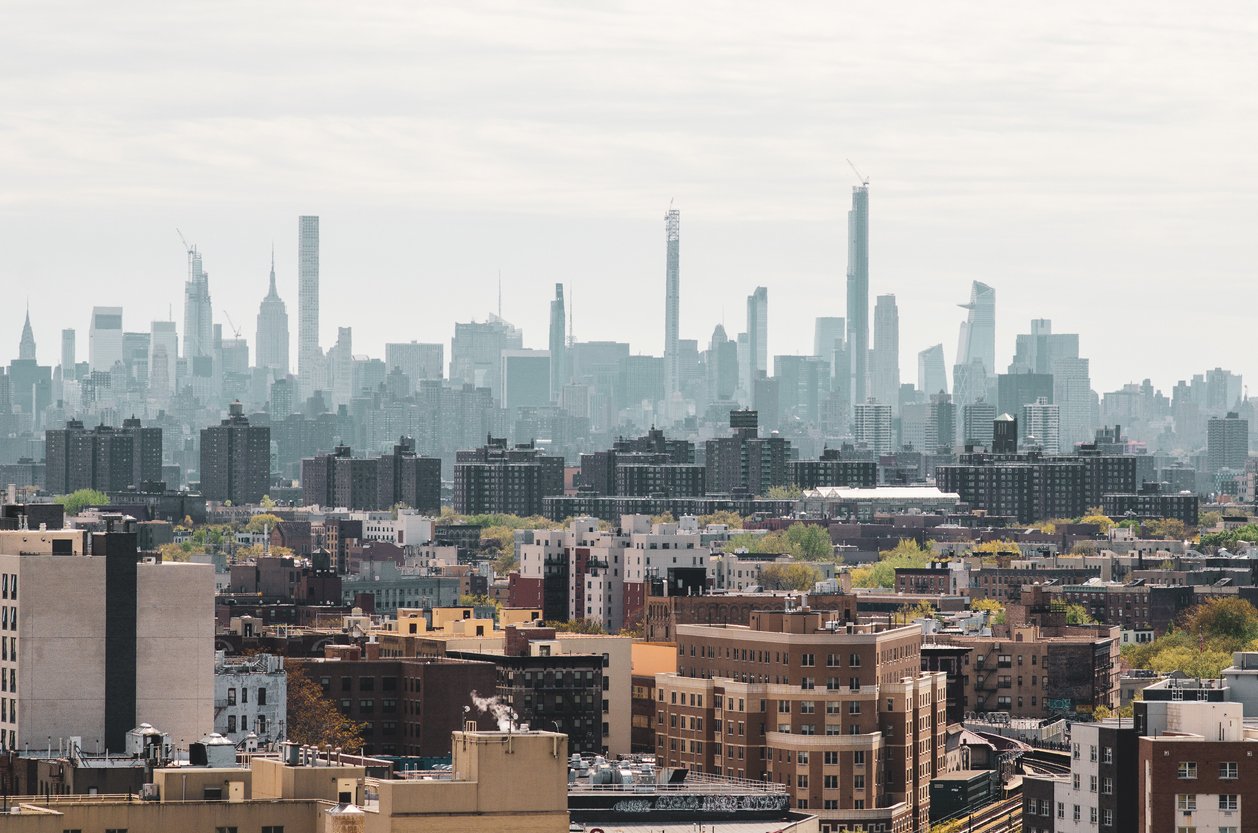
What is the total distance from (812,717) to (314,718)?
15.9 metres

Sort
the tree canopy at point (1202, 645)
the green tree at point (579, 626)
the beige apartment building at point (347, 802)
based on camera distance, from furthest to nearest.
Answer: the green tree at point (579, 626), the tree canopy at point (1202, 645), the beige apartment building at point (347, 802)

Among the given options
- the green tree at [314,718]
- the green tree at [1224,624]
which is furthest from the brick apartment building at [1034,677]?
the green tree at [314,718]

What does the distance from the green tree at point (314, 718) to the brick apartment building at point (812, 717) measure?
10584mm

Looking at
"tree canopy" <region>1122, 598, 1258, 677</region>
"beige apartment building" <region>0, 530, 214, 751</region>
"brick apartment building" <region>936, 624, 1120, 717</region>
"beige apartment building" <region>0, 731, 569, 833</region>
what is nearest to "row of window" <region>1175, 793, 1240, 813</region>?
"beige apartment building" <region>0, 731, 569, 833</region>

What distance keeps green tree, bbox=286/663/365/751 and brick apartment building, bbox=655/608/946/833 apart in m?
10.6

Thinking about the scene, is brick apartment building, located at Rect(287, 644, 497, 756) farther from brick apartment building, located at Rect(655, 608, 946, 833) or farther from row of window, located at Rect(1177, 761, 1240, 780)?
row of window, located at Rect(1177, 761, 1240, 780)

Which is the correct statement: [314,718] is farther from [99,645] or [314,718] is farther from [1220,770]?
[1220,770]

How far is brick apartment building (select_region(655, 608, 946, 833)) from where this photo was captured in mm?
110625

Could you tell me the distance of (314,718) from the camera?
110125mm

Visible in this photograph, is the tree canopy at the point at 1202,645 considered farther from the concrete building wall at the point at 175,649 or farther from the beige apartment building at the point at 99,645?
the beige apartment building at the point at 99,645

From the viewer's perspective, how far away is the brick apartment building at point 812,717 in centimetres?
11062

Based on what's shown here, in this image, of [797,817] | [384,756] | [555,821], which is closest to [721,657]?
[384,756]

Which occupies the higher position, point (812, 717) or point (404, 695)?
point (404, 695)

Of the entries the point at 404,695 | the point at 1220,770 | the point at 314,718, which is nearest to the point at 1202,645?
the point at 404,695
